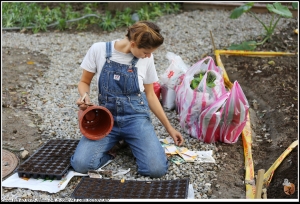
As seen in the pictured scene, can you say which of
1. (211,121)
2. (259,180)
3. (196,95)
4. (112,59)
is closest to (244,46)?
(196,95)

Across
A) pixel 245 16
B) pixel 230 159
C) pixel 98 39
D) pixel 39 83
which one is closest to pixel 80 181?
pixel 230 159

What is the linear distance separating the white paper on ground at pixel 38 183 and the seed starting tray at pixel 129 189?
0.41ft

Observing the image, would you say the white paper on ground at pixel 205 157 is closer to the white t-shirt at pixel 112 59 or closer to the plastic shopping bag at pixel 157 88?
the white t-shirt at pixel 112 59

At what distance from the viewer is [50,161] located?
3684 millimetres

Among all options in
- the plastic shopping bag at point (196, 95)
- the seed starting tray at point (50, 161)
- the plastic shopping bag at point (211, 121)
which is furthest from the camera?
the plastic shopping bag at point (196, 95)

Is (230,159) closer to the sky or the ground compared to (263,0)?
closer to the ground

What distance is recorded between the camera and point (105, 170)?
3629 millimetres

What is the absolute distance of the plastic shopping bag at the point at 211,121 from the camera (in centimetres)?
400

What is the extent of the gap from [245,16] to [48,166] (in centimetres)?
501

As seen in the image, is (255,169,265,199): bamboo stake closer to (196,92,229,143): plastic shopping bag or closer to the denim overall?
the denim overall

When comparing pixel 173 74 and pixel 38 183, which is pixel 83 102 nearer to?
pixel 38 183

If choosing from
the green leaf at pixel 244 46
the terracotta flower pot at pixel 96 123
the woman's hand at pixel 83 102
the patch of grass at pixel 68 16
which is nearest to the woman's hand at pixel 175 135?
the terracotta flower pot at pixel 96 123

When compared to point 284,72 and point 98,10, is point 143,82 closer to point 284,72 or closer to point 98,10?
point 284,72

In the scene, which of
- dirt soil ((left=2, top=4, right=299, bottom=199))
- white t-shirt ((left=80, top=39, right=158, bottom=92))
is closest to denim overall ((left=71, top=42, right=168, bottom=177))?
white t-shirt ((left=80, top=39, right=158, bottom=92))
